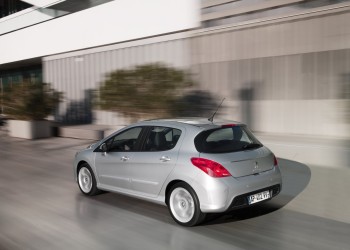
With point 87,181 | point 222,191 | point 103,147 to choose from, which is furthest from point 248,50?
point 222,191

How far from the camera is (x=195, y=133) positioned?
5.62 metres

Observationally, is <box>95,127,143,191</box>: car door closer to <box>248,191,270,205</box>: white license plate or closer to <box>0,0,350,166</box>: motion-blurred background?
<box>248,191,270,205</box>: white license plate

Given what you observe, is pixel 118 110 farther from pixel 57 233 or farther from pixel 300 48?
pixel 57 233

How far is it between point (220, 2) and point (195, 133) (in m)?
9.35

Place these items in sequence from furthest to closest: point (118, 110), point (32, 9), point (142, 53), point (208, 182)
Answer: point (32, 9), point (142, 53), point (118, 110), point (208, 182)

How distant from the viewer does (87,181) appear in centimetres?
738

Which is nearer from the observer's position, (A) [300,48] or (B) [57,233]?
(B) [57,233]

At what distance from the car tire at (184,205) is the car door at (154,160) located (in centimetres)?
26

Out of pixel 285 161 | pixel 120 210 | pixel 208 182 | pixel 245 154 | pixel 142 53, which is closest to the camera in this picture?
pixel 208 182

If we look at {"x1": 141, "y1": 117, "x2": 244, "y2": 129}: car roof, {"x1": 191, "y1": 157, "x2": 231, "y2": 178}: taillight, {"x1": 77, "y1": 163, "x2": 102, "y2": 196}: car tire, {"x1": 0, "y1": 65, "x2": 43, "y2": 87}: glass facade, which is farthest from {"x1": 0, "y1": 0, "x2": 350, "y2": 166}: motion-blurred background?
{"x1": 0, "y1": 65, "x2": 43, "y2": 87}: glass facade

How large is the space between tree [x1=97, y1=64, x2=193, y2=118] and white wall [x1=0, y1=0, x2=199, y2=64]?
10.6 ft

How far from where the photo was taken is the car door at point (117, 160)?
21.1 ft

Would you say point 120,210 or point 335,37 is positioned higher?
point 335,37

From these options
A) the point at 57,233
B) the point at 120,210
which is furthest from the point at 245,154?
the point at 57,233
